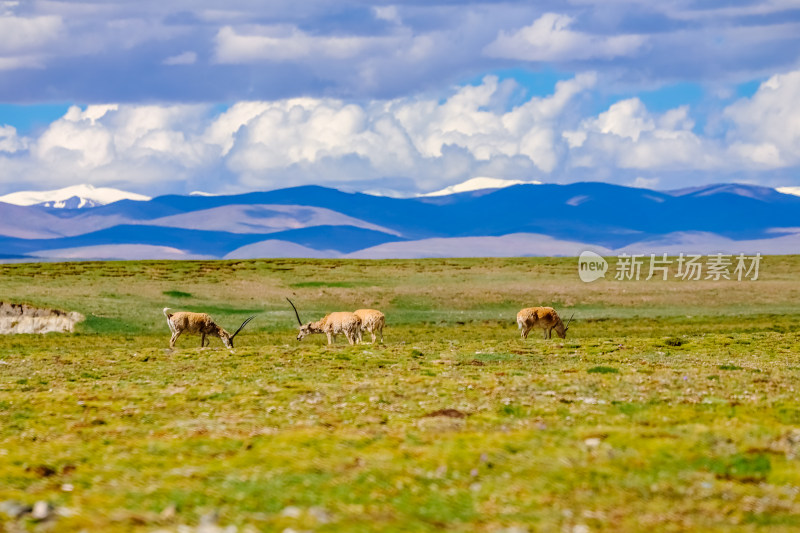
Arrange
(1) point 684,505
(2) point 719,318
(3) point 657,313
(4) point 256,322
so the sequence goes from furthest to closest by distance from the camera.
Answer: (3) point 657,313 → (2) point 719,318 → (4) point 256,322 → (1) point 684,505

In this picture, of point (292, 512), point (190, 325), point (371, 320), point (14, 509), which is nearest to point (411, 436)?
point (292, 512)

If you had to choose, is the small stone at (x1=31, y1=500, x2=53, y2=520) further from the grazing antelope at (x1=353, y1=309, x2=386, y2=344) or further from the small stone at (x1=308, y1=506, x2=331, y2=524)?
the grazing antelope at (x1=353, y1=309, x2=386, y2=344)

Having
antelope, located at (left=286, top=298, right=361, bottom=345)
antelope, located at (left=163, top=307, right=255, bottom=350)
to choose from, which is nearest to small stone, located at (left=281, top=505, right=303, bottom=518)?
antelope, located at (left=286, top=298, right=361, bottom=345)

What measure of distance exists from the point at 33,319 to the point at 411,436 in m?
50.8

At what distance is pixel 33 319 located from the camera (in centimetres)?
6300

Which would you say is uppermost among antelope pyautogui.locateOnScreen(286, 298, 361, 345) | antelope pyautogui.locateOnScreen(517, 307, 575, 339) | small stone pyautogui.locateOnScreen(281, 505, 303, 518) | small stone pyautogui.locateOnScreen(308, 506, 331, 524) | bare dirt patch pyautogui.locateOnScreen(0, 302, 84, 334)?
antelope pyautogui.locateOnScreen(517, 307, 575, 339)

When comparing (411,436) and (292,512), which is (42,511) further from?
(411,436)

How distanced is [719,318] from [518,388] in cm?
5042

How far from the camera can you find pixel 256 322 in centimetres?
6638

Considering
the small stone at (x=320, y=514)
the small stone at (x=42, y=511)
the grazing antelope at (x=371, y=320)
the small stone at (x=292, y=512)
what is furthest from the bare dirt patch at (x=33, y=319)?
the small stone at (x=320, y=514)

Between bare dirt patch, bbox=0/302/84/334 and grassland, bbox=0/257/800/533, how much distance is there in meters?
15.5

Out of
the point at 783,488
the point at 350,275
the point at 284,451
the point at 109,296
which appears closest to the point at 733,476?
the point at 783,488

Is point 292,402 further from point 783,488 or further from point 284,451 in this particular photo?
point 783,488

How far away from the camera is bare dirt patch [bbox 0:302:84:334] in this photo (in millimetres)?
61500
